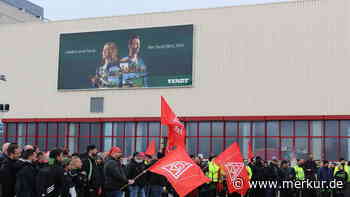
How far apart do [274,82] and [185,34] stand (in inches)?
294

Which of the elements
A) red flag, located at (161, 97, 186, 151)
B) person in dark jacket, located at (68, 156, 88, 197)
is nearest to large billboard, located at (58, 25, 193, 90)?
red flag, located at (161, 97, 186, 151)

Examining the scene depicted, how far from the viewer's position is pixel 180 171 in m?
15.2

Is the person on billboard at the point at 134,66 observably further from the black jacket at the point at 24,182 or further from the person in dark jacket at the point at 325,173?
the black jacket at the point at 24,182

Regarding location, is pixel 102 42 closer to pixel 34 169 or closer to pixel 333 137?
pixel 333 137

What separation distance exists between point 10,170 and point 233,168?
10.9 m

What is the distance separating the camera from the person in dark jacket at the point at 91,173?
15.8m

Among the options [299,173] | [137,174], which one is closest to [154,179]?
[137,174]

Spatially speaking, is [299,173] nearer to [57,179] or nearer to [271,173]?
[271,173]

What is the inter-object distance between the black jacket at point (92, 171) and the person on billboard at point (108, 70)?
111 feet

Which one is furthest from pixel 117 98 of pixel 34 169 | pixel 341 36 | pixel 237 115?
pixel 34 169

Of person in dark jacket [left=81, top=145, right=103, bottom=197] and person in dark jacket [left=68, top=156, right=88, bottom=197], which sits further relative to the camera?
person in dark jacket [left=81, top=145, right=103, bottom=197]

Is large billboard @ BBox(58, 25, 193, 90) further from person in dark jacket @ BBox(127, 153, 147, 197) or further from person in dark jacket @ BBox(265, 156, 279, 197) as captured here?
person in dark jacket @ BBox(127, 153, 147, 197)

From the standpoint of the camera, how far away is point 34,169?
1249cm

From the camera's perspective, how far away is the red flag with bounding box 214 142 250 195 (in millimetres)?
22359
